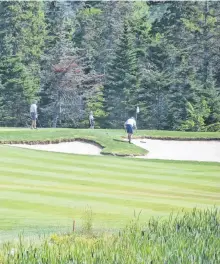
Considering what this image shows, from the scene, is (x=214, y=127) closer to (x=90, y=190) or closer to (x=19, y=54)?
(x=19, y=54)

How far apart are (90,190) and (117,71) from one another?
141 feet

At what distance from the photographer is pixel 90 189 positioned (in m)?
15.9

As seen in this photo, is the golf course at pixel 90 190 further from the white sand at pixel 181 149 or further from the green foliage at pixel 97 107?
the green foliage at pixel 97 107

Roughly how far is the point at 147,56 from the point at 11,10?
17.1 meters

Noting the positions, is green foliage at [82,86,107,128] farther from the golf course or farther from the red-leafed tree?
the golf course

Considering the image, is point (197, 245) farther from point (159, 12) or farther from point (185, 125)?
point (159, 12)

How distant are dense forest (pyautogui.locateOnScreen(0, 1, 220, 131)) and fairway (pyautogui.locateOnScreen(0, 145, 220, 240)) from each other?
94.1 feet

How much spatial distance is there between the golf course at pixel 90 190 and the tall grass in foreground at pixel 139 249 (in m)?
2.15

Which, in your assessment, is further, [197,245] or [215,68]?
[215,68]

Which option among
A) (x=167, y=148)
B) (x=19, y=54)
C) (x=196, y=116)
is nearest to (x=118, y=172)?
(x=167, y=148)

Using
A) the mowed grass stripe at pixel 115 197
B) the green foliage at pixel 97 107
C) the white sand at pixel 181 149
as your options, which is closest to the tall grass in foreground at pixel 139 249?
the mowed grass stripe at pixel 115 197

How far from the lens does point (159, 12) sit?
5394 inches

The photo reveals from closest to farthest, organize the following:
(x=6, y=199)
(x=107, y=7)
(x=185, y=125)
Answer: (x=6, y=199) → (x=185, y=125) → (x=107, y=7)

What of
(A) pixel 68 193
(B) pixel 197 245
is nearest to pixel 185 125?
(A) pixel 68 193
